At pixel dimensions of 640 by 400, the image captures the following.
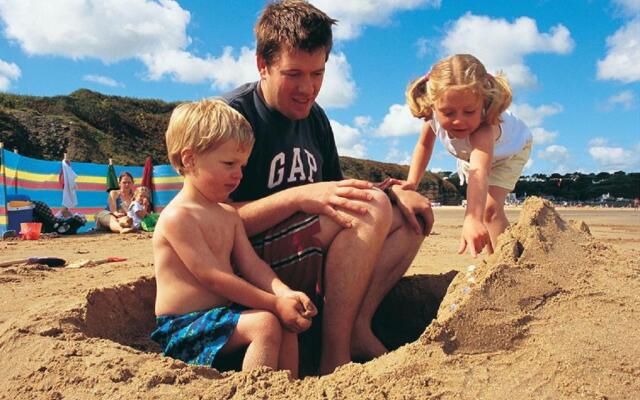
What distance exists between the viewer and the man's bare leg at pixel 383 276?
245 centimetres

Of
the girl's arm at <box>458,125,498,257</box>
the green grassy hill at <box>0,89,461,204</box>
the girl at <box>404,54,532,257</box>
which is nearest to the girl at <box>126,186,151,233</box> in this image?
the girl at <box>404,54,532,257</box>

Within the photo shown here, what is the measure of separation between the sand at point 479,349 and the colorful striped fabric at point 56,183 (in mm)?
8338

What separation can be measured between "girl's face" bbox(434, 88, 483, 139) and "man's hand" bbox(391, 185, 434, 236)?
61cm

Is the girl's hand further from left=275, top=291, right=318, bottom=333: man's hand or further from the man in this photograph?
left=275, top=291, right=318, bottom=333: man's hand

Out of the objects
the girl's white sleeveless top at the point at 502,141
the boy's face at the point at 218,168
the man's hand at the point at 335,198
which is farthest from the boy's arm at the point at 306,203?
the girl's white sleeveless top at the point at 502,141

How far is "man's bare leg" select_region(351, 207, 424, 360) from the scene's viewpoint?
8.04 ft

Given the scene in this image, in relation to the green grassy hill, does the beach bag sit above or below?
below

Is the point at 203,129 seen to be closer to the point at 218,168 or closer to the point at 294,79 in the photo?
the point at 218,168

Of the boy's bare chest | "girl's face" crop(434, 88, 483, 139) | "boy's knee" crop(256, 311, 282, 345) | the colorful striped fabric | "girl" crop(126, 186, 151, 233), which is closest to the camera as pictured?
"boy's knee" crop(256, 311, 282, 345)

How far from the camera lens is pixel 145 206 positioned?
1032 cm

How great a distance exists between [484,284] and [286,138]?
1.25m

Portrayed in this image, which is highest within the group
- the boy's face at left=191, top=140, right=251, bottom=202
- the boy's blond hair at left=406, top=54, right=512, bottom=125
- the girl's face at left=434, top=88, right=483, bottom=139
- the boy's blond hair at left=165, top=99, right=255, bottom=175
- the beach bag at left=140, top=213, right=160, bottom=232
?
the boy's blond hair at left=406, top=54, right=512, bottom=125

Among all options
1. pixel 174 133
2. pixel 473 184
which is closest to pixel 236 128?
pixel 174 133

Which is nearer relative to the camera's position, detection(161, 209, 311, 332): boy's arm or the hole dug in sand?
detection(161, 209, 311, 332): boy's arm
